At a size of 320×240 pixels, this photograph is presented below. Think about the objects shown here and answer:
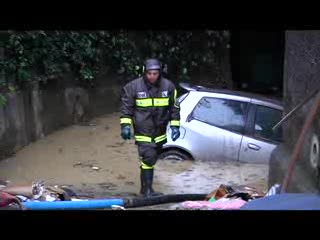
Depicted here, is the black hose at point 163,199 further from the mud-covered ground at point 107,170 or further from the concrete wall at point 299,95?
the concrete wall at point 299,95

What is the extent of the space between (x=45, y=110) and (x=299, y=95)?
240 inches

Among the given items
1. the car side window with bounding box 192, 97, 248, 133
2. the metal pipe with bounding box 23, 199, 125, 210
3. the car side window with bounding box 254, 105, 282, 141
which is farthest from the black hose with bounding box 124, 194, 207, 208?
the car side window with bounding box 254, 105, 282, 141

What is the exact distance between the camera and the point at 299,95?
680cm

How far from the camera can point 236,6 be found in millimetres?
3057

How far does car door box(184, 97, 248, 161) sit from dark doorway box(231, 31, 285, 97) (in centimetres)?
640

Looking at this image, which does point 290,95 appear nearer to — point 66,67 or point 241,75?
point 66,67

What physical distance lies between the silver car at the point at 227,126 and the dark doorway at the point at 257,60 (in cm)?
632

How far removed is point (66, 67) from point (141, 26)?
367 inches

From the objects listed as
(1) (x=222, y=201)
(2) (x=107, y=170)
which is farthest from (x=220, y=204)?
(2) (x=107, y=170)

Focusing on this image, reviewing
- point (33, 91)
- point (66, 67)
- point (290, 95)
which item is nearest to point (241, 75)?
point (66, 67)

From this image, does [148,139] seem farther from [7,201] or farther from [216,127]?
[7,201]

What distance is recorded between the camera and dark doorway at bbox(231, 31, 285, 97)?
16.0 metres

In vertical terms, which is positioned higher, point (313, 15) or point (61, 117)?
point (313, 15)
